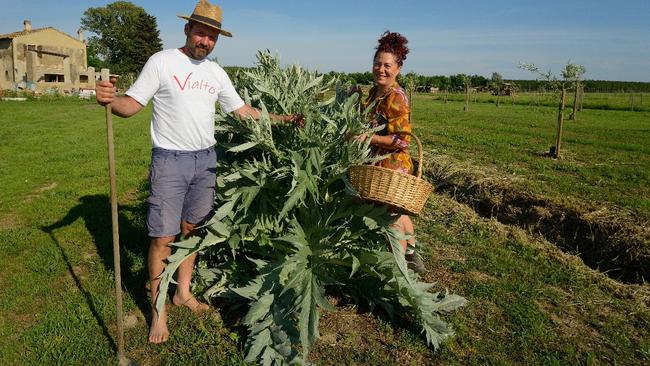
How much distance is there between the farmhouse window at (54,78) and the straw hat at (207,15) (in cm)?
5058

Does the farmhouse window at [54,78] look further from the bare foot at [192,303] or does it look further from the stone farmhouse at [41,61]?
the bare foot at [192,303]

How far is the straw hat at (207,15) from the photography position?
3.45 meters

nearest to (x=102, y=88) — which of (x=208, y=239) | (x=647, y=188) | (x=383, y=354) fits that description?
(x=208, y=239)

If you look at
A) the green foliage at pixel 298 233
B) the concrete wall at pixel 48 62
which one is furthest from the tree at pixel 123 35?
the green foliage at pixel 298 233

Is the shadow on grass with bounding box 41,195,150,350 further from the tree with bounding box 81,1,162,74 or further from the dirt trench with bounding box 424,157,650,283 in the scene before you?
the tree with bounding box 81,1,162,74

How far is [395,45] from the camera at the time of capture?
399cm

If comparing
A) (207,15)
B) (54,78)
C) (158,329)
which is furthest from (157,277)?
(54,78)

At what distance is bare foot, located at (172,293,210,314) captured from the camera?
406 centimetres

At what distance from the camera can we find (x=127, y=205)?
7.42 metres

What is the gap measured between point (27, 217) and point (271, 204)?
4923 millimetres

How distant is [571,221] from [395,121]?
4.37 meters

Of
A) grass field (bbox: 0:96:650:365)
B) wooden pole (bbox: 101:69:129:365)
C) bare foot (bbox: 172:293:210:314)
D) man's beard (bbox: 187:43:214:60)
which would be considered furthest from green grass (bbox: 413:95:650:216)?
wooden pole (bbox: 101:69:129:365)

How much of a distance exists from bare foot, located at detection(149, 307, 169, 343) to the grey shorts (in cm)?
63

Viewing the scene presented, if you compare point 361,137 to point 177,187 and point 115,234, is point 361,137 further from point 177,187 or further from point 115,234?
point 115,234
